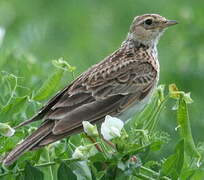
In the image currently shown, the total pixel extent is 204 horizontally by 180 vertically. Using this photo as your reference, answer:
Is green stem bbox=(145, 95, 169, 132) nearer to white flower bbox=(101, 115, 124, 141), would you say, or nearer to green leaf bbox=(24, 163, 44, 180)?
white flower bbox=(101, 115, 124, 141)

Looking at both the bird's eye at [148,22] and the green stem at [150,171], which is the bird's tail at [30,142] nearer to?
the green stem at [150,171]

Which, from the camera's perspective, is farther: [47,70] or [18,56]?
[47,70]

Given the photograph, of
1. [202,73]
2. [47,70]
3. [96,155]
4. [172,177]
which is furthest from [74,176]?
[202,73]

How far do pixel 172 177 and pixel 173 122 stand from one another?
311 centimetres

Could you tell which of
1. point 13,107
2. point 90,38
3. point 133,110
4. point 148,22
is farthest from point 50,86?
point 90,38

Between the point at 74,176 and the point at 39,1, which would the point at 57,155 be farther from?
the point at 39,1

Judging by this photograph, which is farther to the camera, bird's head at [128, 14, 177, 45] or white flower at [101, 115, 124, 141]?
bird's head at [128, 14, 177, 45]

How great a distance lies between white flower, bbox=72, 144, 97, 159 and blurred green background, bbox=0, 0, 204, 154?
2.89ft

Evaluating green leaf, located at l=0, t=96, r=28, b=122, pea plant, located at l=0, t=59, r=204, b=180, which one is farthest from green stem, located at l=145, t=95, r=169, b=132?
green leaf, located at l=0, t=96, r=28, b=122

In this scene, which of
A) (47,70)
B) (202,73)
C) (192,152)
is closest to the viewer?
(192,152)

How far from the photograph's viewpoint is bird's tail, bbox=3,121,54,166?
200 inches

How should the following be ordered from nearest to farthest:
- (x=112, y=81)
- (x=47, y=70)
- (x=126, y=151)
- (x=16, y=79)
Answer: (x=126, y=151) → (x=16, y=79) → (x=112, y=81) → (x=47, y=70)

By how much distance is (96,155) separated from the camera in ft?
16.5

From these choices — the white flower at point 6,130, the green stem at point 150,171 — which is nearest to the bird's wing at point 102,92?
the white flower at point 6,130
